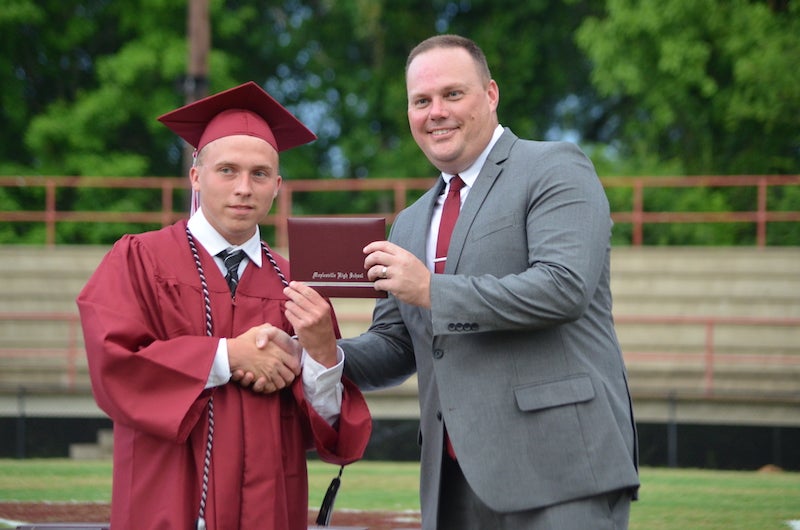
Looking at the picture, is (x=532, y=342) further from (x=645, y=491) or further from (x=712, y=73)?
(x=712, y=73)

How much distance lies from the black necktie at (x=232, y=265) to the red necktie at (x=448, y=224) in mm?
695

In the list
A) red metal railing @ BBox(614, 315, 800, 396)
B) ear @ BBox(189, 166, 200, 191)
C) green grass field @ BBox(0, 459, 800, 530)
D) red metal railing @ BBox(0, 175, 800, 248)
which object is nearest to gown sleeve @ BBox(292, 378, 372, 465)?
ear @ BBox(189, 166, 200, 191)

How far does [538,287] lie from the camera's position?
371 cm

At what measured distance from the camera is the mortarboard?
4168 millimetres

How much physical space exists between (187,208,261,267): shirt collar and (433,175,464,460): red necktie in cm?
64

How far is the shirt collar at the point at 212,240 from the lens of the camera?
4148mm

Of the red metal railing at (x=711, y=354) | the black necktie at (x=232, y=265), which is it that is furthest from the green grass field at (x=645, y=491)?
the black necktie at (x=232, y=265)

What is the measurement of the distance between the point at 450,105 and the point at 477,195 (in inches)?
13.2

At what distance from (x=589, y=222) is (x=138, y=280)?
1.52m

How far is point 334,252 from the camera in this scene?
155 inches

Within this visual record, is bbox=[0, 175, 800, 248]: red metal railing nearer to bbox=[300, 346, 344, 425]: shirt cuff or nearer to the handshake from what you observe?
bbox=[300, 346, 344, 425]: shirt cuff

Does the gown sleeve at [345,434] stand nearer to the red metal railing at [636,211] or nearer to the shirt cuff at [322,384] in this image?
the shirt cuff at [322,384]

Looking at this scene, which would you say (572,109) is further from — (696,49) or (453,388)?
(453,388)

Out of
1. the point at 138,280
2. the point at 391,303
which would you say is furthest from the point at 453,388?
the point at 138,280
